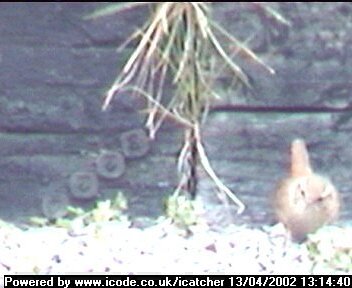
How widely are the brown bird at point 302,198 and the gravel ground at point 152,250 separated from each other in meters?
0.04

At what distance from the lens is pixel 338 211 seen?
5668mm

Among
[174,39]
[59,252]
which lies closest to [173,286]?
[59,252]

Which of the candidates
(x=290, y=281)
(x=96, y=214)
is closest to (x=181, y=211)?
(x=96, y=214)

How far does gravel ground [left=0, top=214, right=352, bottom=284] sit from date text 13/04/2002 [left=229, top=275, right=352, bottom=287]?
50 mm

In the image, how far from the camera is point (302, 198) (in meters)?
5.61

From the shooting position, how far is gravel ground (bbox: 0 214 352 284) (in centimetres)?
528

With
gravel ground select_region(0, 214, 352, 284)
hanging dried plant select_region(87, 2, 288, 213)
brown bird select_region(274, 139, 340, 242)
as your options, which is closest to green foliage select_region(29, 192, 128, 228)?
gravel ground select_region(0, 214, 352, 284)

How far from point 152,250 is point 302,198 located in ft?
1.38

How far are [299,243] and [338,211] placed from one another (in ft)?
0.51

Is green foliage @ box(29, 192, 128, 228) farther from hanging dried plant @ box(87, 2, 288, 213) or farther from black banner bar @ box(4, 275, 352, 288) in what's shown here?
black banner bar @ box(4, 275, 352, 288)

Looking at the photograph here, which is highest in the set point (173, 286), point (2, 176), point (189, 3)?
point (189, 3)

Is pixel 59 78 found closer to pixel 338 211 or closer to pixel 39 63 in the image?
pixel 39 63

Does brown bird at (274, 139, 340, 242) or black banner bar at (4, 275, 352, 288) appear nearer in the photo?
black banner bar at (4, 275, 352, 288)

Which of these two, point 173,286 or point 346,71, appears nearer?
point 173,286
